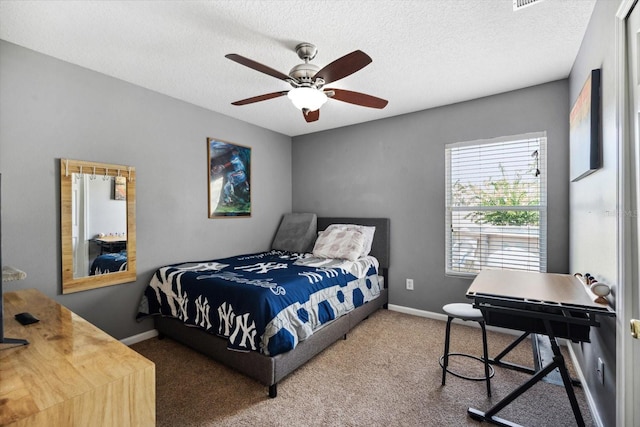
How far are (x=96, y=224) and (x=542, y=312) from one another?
3329 mm

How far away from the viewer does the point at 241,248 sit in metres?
4.01

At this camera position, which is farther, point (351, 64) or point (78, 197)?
point (78, 197)

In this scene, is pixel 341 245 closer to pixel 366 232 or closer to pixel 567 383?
pixel 366 232

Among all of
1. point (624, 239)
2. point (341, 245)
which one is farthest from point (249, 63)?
point (341, 245)

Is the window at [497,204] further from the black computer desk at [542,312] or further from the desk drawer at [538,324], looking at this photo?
the desk drawer at [538,324]

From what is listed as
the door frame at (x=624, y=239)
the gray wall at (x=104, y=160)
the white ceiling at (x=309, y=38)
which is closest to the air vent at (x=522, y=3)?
the white ceiling at (x=309, y=38)

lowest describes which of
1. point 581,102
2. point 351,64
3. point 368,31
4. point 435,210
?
point 435,210

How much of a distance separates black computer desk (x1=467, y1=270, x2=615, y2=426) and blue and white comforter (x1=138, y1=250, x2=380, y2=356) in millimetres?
1233

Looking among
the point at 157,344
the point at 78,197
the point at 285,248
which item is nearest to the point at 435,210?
the point at 285,248

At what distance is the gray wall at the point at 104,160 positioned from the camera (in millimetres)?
2232

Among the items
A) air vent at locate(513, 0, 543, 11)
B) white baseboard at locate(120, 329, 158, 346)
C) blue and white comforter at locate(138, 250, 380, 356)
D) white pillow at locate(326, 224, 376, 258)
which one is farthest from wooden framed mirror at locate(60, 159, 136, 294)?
air vent at locate(513, 0, 543, 11)

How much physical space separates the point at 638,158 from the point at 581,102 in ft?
3.83

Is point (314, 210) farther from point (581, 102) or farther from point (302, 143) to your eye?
point (581, 102)

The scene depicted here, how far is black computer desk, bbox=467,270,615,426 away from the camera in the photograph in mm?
1496
